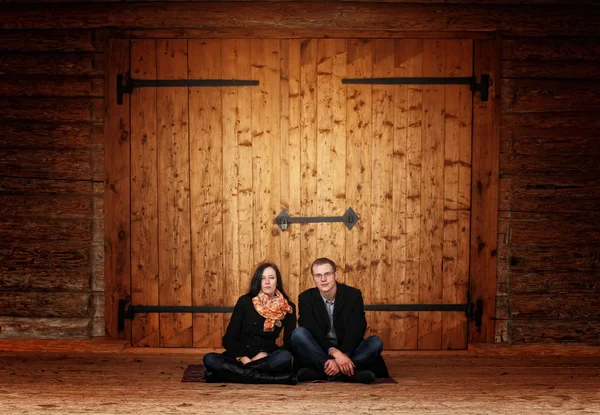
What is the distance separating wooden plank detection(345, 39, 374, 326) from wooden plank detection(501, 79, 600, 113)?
976mm

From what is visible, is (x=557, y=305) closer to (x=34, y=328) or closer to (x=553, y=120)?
(x=553, y=120)

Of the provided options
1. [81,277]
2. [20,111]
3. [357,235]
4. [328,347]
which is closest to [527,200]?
[357,235]

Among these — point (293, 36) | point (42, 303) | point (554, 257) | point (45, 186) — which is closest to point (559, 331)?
point (554, 257)

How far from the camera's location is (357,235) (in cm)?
607

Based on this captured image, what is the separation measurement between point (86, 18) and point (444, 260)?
3033 mm

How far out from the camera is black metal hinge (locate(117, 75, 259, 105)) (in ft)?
19.6

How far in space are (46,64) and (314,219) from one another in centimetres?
217

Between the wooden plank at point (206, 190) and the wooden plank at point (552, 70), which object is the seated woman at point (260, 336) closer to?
A: the wooden plank at point (206, 190)

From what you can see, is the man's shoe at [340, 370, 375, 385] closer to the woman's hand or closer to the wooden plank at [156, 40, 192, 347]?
the woman's hand

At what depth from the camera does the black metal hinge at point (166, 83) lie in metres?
5.97

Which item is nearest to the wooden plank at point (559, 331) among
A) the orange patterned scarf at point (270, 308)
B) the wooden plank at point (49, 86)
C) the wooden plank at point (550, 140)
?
the wooden plank at point (550, 140)

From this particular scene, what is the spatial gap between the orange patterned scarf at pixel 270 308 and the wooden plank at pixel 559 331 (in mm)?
1851

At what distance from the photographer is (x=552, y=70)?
5.98 metres

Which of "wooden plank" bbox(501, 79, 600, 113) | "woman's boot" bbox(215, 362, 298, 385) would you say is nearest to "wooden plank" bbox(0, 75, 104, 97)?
"woman's boot" bbox(215, 362, 298, 385)
